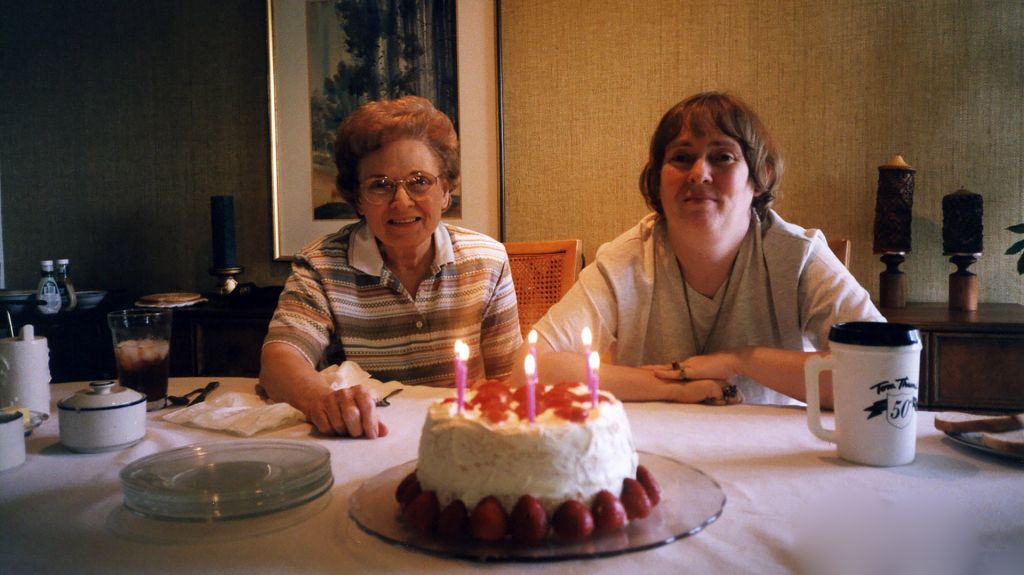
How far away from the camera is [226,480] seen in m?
0.92

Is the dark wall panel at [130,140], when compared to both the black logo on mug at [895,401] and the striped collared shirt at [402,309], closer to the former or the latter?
the striped collared shirt at [402,309]

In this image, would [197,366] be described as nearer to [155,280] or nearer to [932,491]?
[155,280]

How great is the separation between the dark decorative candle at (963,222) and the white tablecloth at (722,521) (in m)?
1.67

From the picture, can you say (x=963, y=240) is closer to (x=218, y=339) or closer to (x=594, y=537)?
(x=594, y=537)

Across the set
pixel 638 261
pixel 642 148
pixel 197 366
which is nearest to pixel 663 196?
pixel 638 261

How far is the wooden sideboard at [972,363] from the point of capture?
224 centimetres

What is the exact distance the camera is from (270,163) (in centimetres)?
326

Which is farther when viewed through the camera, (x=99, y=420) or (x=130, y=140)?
(x=130, y=140)

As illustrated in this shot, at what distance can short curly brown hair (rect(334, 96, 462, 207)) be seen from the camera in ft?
5.97

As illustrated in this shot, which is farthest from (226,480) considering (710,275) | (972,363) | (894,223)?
(894,223)

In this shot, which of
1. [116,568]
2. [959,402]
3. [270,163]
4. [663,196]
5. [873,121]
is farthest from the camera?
[270,163]

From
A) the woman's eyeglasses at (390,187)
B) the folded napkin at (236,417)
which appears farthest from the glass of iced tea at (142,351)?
the woman's eyeglasses at (390,187)

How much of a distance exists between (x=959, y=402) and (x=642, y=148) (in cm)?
149

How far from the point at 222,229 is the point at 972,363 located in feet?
9.54
